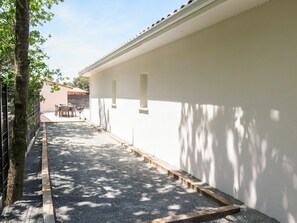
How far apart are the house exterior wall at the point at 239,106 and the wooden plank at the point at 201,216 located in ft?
1.45

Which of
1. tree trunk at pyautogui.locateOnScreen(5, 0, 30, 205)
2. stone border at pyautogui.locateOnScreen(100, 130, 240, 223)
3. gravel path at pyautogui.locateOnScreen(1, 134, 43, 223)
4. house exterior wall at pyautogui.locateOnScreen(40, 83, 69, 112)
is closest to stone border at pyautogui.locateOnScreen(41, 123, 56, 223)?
gravel path at pyautogui.locateOnScreen(1, 134, 43, 223)

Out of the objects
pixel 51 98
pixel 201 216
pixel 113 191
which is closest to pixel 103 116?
pixel 113 191

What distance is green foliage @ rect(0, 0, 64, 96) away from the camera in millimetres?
8094

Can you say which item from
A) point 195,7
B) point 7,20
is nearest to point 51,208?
point 195,7

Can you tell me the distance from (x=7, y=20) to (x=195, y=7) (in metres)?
6.40

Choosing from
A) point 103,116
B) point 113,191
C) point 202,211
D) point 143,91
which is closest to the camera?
point 202,211

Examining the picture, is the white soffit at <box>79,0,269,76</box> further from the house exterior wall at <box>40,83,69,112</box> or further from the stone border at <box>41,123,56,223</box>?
the house exterior wall at <box>40,83,69,112</box>

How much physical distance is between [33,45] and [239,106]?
314 inches

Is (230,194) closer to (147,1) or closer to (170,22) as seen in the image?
(170,22)

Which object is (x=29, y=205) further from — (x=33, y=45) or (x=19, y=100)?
(x=33, y=45)

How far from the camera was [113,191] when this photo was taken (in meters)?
5.44

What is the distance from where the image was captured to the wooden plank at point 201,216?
3926 millimetres

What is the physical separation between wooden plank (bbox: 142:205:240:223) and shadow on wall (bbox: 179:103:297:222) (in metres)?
0.44

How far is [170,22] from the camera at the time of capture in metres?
5.13
